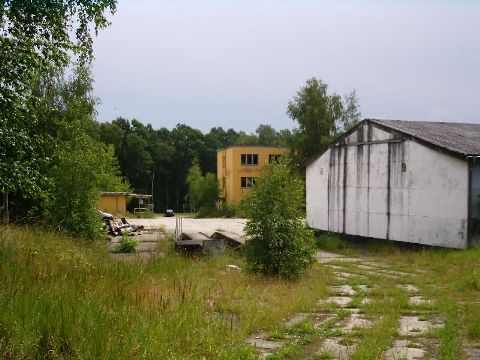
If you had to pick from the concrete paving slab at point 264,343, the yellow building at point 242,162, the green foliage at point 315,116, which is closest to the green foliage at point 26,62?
the concrete paving slab at point 264,343

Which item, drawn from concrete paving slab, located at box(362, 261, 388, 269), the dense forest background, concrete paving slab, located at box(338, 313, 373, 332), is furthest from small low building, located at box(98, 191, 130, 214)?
concrete paving slab, located at box(338, 313, 373, 332)

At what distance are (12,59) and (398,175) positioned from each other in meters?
17.3

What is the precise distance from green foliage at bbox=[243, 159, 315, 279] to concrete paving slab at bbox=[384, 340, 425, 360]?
18.5 ft

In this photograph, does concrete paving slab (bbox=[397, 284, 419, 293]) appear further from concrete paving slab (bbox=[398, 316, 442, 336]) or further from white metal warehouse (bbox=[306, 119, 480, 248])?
→ white metal warehouse (bbox=[306, 119, 480, 248])

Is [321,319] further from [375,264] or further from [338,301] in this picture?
[375,264]

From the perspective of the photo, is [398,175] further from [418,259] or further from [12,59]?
[12,59]

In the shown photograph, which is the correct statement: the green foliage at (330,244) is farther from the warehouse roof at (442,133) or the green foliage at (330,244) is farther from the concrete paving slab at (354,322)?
the concrete paving slab at (354,322)

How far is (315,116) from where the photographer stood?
4844 centimetres

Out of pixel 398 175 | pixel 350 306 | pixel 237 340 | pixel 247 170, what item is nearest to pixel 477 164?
pixel 398 175

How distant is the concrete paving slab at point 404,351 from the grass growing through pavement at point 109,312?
1608 millimetres

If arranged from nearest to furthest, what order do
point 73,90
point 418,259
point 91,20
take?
point 91,20 → point 418,259 → point 73,90

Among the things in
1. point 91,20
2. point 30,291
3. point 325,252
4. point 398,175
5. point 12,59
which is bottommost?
point 325,252

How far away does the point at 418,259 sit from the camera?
56.6 feet

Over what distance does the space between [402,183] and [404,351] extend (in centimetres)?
1642
